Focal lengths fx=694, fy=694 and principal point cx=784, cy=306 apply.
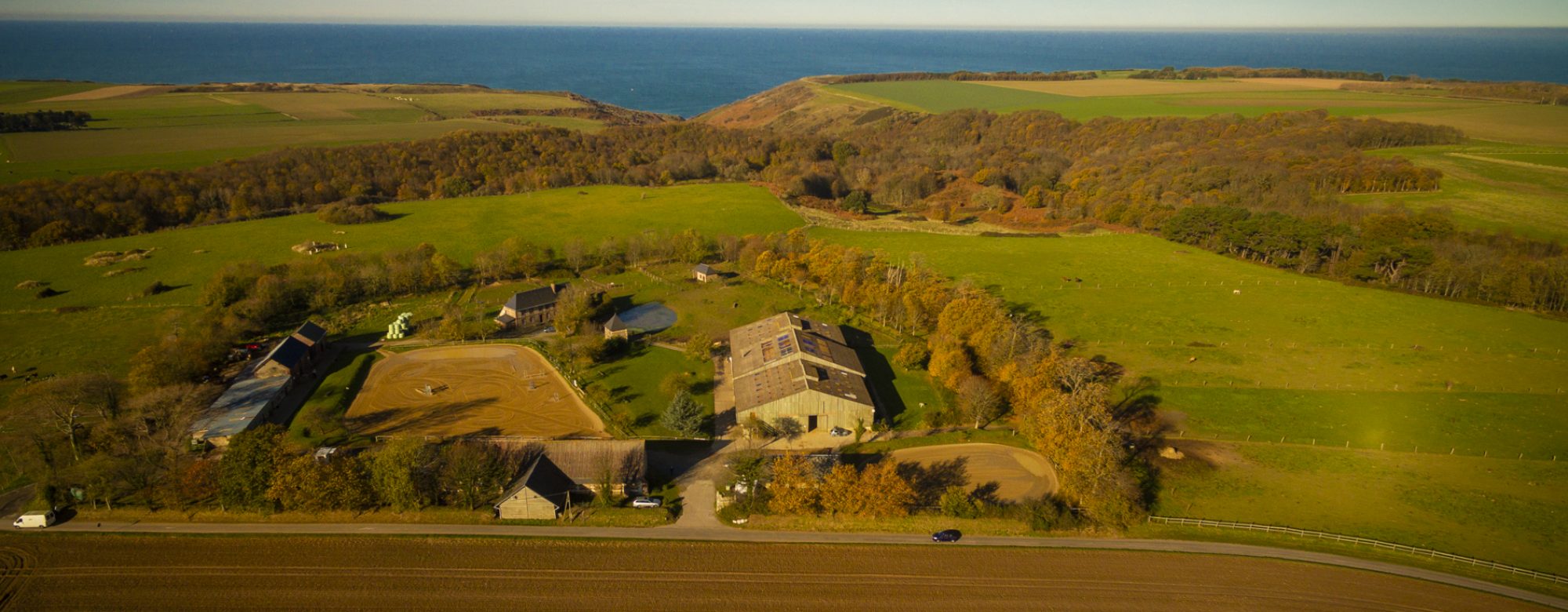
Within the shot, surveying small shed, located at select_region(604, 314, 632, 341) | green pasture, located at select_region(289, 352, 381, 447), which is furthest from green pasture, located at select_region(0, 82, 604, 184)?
small shed, located at select_region(604, 314, 632, 341)

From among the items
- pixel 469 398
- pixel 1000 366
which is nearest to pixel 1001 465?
pixel 1000 366

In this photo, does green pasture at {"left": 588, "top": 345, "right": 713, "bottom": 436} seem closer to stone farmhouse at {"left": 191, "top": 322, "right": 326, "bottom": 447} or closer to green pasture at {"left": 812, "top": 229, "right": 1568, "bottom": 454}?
stone farmhouse at {"left": 191, "top": 322, "right": 326, "bottom": 447}

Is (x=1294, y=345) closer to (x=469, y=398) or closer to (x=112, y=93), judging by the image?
(x=469, y=398)

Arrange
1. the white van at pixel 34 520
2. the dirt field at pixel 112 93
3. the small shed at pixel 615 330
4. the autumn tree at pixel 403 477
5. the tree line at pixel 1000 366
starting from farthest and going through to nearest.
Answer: the dirt field at pixel 112 93 → the small shed at pixel 615 330 → the tree line at pixel 1000 366 → the autumn tree at pixel 403 477 → the white van at pixel 34 520

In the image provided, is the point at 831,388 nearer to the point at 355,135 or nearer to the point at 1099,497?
the point at 1099,497

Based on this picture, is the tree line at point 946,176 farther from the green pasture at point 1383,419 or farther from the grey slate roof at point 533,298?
the grey slate roof at point 533,298

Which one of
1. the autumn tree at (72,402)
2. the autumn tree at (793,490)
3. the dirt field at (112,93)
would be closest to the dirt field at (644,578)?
the autumn tree at (793,490)

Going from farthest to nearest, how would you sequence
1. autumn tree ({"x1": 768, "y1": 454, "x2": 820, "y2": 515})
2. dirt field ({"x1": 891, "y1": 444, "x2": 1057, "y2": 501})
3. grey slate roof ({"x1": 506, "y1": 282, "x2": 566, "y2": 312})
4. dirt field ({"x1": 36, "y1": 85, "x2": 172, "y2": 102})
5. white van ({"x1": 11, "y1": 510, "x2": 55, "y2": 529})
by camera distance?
dirt field ({"x1": 36, "y1": 85, "x2": 172, "y2": 102}) < grey slate roof ({"x1": 506, "y1": 282, "x2": 566, "y2": 312}) < dirt field ({"x1": 891, "y1": 444, "x2": 1057, "y2": 501}) < autumn tree ({"x1": 768, "y1": 454, "x2": 820, "y2": 515}) < white van ({"x1": 11, "y1": 510, "x2": 55, "y2": 529})
